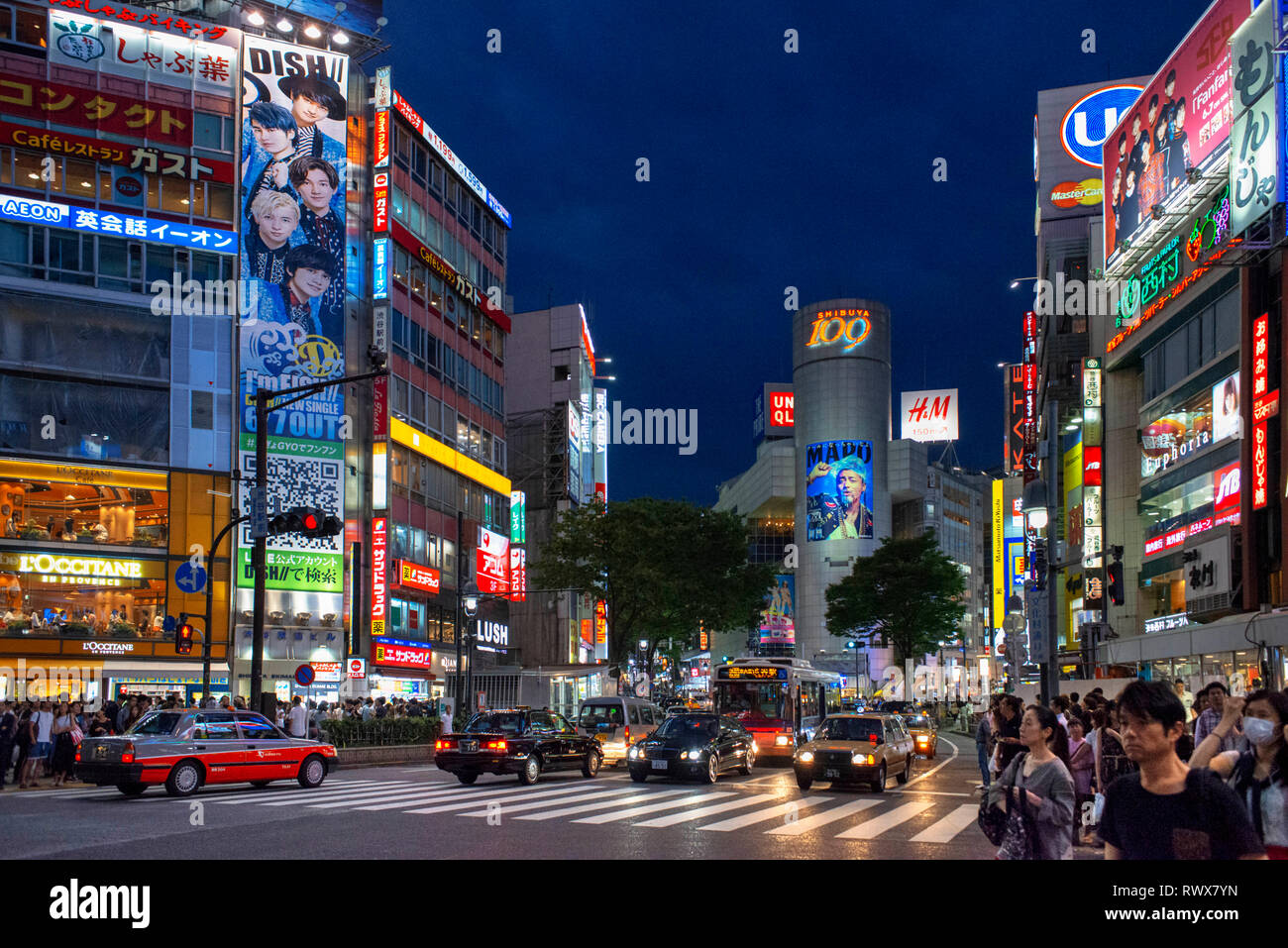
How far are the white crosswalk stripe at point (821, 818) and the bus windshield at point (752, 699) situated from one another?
15208mm

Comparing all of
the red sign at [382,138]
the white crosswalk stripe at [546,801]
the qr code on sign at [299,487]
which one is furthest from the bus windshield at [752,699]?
the red sign at [382,138]

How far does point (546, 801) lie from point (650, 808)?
7.53ft

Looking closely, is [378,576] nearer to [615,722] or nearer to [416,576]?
[416,576]

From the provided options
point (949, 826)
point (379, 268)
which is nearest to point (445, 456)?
point (379, 268)

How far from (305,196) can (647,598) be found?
22.7 m

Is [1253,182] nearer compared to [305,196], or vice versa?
[1253,182]

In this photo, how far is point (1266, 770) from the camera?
661 cm

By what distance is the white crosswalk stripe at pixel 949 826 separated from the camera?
54.6 ft

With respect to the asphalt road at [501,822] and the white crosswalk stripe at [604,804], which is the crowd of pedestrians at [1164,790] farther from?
the white crosswalk stripe at [604,804]

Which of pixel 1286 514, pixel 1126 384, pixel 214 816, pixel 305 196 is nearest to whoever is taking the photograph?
pixel 214 816

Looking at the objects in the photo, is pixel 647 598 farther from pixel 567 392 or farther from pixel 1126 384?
pixel 567 392

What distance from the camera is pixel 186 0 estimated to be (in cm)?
→ 5291

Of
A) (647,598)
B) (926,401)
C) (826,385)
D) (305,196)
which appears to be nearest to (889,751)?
(647,598)

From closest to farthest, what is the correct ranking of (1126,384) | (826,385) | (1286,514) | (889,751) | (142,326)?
(889,751) < (1286,514) < (142,326) < (1126,384) < (826,385)
